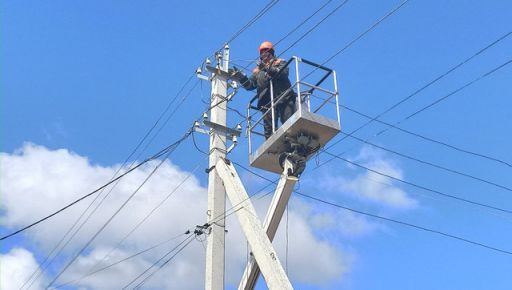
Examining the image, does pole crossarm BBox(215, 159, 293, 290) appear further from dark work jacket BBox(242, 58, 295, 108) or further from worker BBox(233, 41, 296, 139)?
dark work jacket BBox(242, 58, 295, 108)

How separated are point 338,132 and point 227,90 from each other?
10.7 ft

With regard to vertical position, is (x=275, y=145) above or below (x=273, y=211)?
above

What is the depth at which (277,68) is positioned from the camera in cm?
1098

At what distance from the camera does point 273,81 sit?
436 inches

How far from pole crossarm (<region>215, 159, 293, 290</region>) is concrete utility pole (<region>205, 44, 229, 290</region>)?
10.2 inches

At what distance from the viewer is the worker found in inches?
423

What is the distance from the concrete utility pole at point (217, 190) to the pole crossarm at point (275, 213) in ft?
1.43

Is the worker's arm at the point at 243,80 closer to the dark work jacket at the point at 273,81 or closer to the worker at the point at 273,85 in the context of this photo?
the worker at the point at 273,85

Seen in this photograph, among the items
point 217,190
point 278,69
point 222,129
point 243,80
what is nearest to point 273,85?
point 278,69

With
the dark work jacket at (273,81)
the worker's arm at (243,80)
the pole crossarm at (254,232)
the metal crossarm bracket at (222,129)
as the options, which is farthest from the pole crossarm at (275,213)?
the worker's arm at (243,80)

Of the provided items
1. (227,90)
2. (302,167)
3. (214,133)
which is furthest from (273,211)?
(227,90)

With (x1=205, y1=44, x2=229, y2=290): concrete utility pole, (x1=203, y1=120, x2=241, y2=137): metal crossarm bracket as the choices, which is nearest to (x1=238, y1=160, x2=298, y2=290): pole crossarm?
(x1=205, y1=44, x2=229, y2=290): concrete utility pole

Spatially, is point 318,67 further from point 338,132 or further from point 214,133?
point 214,133

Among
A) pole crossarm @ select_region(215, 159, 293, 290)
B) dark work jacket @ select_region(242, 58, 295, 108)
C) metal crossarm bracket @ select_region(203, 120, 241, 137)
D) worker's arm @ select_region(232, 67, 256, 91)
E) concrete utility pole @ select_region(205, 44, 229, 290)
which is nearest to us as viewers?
pole crossarm @ select_region(215, 159, 293, 290)
